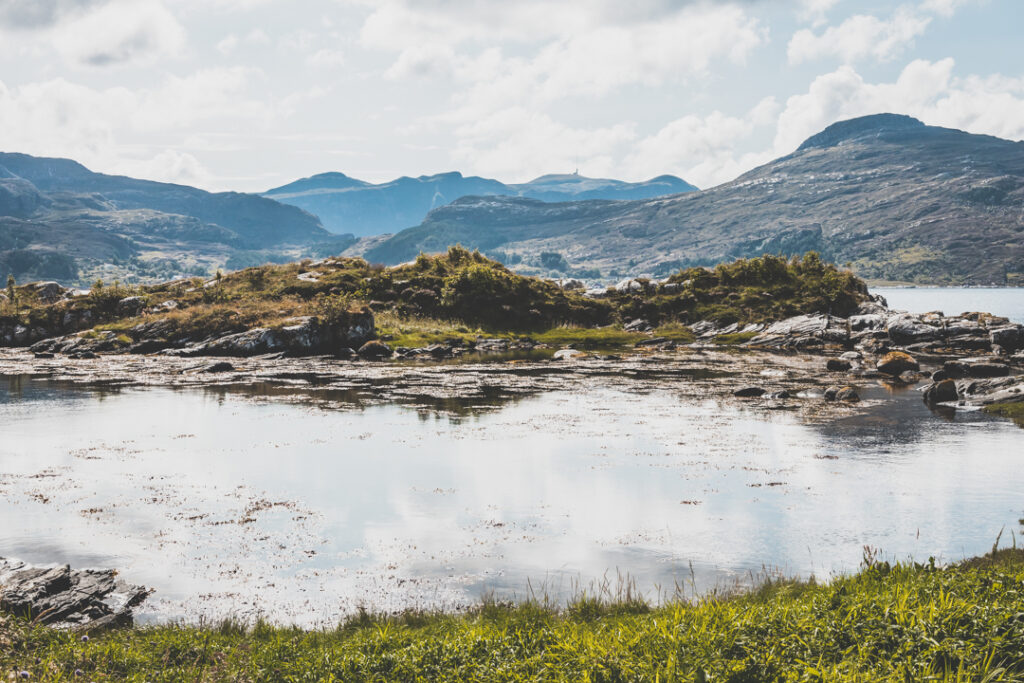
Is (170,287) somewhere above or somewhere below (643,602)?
above

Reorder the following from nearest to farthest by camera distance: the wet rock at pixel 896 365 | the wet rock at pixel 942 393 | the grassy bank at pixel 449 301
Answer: the wet rock at pixel 942 393 → the wet rock at pixel 896 365 → the grassy bank at pixel 449 301

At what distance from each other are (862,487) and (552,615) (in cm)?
1662

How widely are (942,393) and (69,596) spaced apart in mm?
48634

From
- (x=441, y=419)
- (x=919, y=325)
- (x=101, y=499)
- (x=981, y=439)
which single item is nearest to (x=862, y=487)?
(x=981, y=439)

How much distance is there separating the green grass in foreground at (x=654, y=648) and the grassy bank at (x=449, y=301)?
2920 inches

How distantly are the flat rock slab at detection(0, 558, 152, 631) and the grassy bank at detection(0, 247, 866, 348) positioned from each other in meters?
69.1

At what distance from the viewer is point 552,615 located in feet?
43.5

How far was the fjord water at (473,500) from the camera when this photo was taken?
1692cm

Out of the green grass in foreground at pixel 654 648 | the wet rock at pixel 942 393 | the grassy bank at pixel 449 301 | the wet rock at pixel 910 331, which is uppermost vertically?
the grassy bank at pixel 449 301

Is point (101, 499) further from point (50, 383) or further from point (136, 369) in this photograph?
point (136, 369)

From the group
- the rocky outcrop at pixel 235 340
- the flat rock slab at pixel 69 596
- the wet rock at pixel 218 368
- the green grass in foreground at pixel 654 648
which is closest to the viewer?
the green grass in foreground at pixel 654 648

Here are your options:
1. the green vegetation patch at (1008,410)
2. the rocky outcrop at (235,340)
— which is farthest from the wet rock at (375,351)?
the green vegetation patch at (1008,410)

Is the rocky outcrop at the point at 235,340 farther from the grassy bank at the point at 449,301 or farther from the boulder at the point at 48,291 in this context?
the boulder at the point at 48,291

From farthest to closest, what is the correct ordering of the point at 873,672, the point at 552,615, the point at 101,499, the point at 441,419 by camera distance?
the point at 441,419
the point at 101,499
the point at 552,615
the point at 873,672
